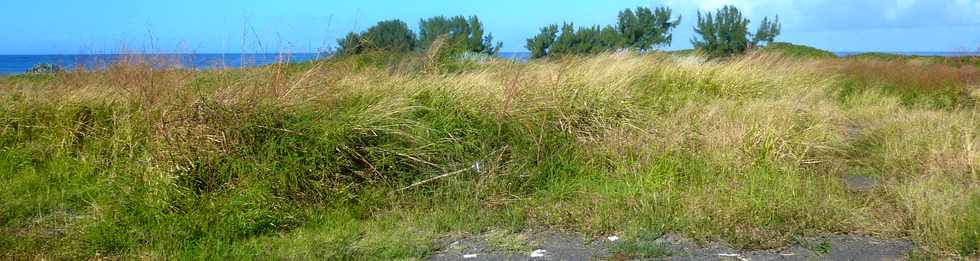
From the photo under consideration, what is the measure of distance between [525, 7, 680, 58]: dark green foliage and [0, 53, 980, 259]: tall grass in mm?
9024

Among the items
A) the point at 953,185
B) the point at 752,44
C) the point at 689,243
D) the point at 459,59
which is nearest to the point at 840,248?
the point at 689,243

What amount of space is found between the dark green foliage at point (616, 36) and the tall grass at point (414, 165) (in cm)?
902

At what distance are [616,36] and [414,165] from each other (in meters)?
14.8

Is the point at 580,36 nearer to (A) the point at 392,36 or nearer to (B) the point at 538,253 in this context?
(A) the point at 392,36

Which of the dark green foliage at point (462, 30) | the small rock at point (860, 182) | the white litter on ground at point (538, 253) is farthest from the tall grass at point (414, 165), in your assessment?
the dark green foliage at point (462, 30)

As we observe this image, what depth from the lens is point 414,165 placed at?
6426 millimetres

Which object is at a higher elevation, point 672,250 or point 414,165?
point 414,165

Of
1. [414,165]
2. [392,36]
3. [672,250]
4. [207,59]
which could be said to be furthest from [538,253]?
[392,36]

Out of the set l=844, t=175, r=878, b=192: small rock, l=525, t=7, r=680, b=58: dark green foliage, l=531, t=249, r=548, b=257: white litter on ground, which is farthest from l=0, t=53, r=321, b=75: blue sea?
l=525, t=7, r=680, b=58: dark green foliage

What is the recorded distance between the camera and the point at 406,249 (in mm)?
4957

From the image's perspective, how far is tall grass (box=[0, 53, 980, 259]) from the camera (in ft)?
17.3

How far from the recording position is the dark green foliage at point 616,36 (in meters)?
18.0

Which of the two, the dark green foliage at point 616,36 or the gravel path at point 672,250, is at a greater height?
the dark green foliage at point 616,36

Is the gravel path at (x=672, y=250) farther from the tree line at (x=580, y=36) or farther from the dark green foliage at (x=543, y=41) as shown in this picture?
the dark green foliage at (x=543, y=41)
